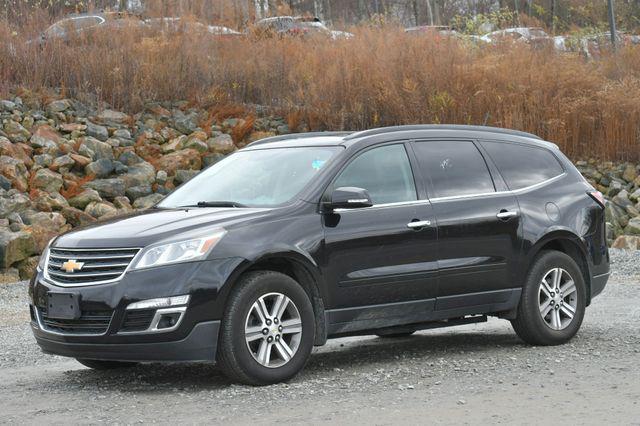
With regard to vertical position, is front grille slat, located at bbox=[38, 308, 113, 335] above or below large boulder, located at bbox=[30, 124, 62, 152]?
above

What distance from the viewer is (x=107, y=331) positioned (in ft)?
23.7

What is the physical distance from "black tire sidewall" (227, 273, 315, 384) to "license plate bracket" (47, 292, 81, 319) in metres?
0.97

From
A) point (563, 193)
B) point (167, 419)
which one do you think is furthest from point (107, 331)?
point (563, 193)

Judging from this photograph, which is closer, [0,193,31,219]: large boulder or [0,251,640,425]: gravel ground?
[0,251,640,425]: gravel ground

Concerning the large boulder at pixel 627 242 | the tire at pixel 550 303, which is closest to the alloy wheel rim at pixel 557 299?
the tire at pixel 550 303

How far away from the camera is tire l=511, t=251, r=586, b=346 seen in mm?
9062

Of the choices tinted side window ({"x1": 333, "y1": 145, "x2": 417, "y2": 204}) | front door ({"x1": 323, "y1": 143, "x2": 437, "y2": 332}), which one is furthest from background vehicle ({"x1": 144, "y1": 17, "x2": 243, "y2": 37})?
front door ({"x1": 323, "y1": 143, "x2": 437, "y2": 332})

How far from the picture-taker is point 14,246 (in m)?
16.3

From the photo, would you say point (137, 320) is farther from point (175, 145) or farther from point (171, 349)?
point (175, 145)

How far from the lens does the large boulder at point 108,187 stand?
765 inches

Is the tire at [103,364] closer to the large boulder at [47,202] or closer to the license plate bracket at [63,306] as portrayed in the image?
the license plate bracket at [63,306]

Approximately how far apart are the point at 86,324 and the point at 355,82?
16.0 meters

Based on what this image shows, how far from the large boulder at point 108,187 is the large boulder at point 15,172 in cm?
100

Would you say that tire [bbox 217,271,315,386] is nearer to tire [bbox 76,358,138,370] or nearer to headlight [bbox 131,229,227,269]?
headlight [bbox 131,229,227,269]
